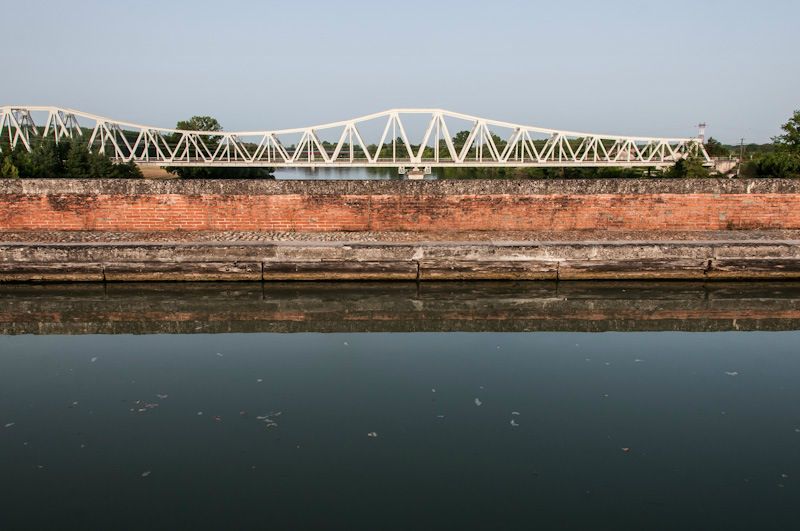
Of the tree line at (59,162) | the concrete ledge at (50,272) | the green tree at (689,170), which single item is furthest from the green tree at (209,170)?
the concrete ledge at (50,272)

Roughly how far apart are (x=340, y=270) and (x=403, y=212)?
10.2ft

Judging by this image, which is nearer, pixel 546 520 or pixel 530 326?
pixel 546 520

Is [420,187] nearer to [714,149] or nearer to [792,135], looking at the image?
[792,135]

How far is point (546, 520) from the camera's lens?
149 inches

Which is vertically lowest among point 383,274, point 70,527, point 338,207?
point 70,527

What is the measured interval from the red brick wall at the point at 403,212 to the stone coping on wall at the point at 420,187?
0.10 metres

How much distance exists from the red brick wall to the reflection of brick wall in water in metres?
0.02

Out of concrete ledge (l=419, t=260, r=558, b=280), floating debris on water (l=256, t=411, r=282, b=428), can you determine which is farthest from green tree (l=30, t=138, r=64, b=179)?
floating debris on water (l=256, t=411, r=282, b=428)

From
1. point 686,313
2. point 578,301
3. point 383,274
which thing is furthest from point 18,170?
point 686,313

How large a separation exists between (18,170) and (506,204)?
16854 millimetres

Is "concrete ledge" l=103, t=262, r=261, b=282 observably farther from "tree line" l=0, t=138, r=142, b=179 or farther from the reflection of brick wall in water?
"tree line" l=0, t=138, r=142, b=179

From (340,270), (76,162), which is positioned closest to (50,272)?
(340,270)

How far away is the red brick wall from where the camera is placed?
1284cm

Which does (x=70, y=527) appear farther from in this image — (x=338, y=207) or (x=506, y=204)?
(x=506, y=204)
